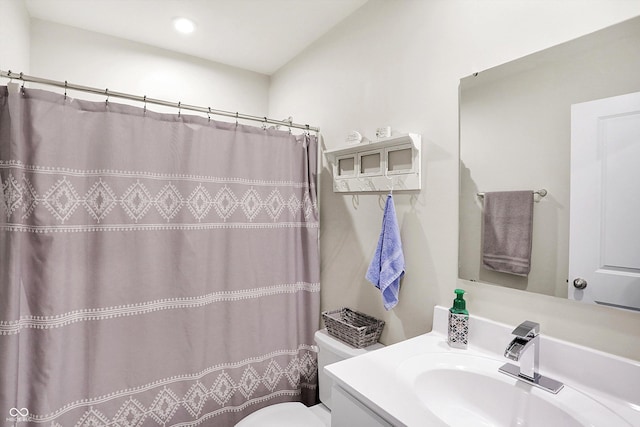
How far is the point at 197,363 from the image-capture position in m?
1.56

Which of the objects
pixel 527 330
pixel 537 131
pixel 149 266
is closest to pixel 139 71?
pixel 149 266

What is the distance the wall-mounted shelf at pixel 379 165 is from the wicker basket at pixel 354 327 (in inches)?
25.4

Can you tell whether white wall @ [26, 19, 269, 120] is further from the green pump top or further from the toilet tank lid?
the green pump top

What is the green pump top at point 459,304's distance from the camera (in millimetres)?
1127

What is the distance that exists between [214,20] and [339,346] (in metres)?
1.91

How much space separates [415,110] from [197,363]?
156 cm

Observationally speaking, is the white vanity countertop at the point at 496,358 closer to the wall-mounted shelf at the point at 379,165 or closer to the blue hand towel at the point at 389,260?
the blue hand towel at the point at 389,260

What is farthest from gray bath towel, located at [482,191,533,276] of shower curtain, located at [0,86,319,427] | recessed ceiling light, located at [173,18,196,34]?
recessed ceiling light, located at [173,18,196,34]

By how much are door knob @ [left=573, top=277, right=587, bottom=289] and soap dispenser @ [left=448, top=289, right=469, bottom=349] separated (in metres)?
0.32

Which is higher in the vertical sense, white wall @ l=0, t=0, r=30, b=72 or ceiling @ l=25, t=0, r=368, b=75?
ceiling @ l=25, t=0, r=368, b=75

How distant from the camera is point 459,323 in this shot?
3.68 ft

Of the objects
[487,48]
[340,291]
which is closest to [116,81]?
[340,291]

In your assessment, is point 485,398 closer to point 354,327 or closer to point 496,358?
point 496,358

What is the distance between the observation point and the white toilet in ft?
4.58
